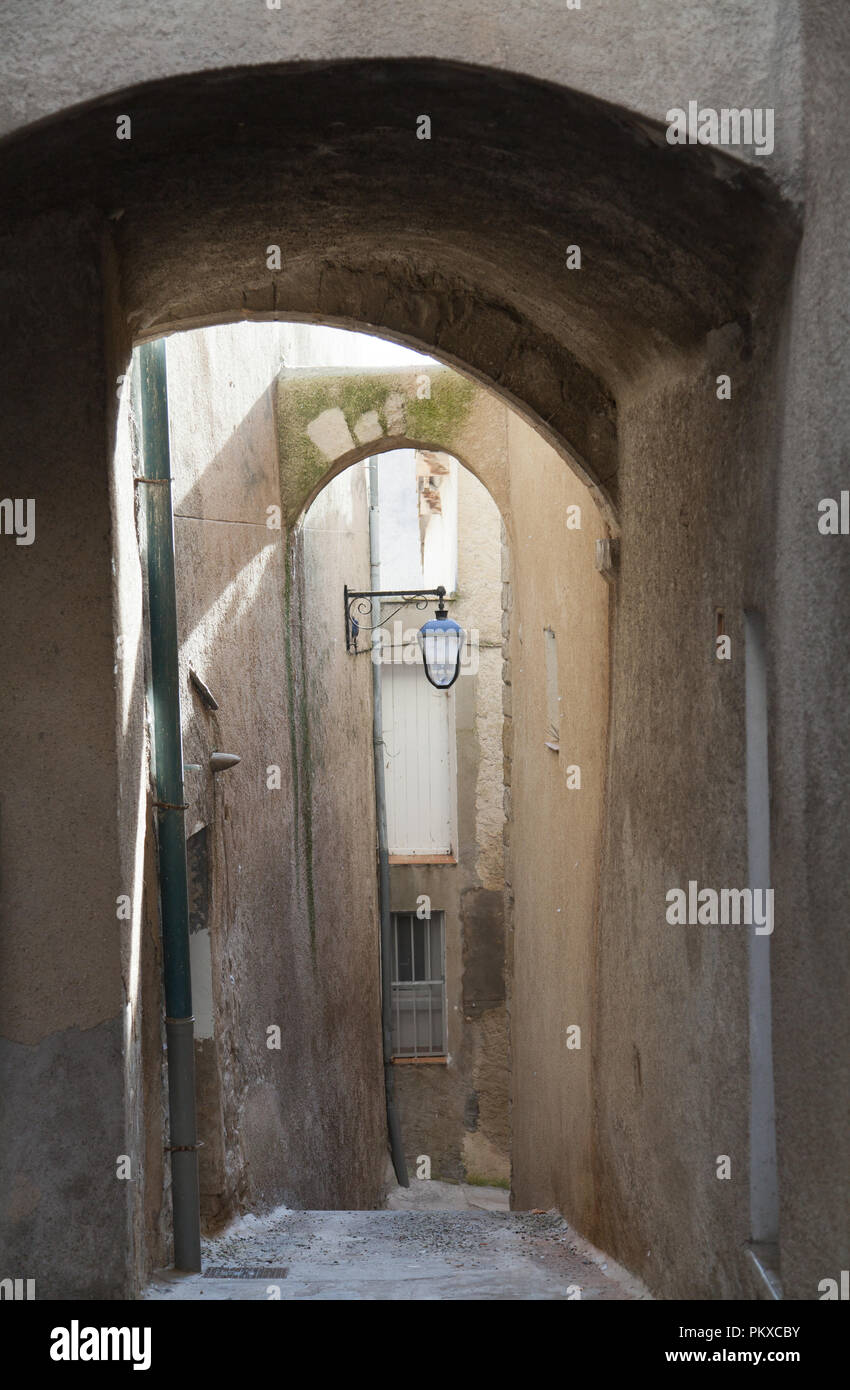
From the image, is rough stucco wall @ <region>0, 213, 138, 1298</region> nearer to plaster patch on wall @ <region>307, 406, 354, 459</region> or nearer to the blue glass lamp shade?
the blue glass lamp shade

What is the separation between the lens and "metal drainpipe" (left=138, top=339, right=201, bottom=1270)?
429cm

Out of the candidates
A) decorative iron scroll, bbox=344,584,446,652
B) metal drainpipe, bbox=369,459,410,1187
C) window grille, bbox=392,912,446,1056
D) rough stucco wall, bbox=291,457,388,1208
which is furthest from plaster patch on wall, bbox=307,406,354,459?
window grille, bbox=392,912,446,1056

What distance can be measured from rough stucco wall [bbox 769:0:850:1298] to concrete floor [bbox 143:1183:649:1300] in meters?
1.66

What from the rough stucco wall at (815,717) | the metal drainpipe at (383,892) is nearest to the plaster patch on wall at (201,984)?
the rough stucco wall at (815,717)

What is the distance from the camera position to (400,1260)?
4.97 m

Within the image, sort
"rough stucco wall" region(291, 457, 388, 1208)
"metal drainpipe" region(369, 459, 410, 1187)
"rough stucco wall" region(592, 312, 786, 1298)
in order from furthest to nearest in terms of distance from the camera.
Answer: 1. "metal drainpipe" region(369, 459, 410, 1187)
2. "rough stucco wall" region(291, 457, 388, 1208)
3. "rough stucco wall" region(592, 312, 786, 1298)

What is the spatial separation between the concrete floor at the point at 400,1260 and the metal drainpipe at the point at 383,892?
4.32 meters

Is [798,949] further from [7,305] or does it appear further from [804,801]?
[7,305]

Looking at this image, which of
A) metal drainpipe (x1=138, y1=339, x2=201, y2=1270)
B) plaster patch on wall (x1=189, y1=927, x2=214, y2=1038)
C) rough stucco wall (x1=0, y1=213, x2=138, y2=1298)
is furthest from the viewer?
plaster patch on wall (x1=189, y1=927, x2=214, y2=1038)

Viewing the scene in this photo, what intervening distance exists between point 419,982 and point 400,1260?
8529 mm

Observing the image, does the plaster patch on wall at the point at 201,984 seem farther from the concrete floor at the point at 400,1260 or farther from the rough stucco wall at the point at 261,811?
the concrete floor at the point at 400,1260

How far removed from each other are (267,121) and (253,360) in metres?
4.78

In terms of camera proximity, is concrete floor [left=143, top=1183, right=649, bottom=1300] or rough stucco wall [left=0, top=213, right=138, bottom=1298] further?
concrete floor [left=143, top=1183, right=649, bottom=1300]

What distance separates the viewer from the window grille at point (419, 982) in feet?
44.0
